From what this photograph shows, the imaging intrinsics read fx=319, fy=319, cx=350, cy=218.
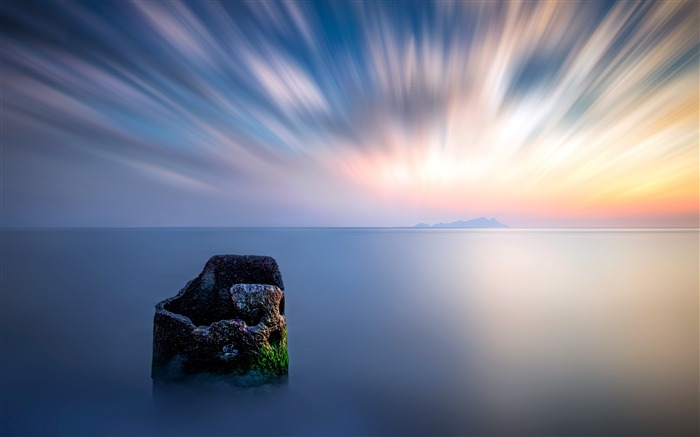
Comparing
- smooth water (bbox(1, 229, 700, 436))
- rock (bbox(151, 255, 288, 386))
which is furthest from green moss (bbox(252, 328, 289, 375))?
smooth water (bbox(1, 229, 700, 436))

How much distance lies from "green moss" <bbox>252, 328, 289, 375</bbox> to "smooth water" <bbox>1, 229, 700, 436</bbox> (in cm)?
49

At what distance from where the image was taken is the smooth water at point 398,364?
5.31 meters

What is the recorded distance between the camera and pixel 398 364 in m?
7.69

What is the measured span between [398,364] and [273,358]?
11.5 ft

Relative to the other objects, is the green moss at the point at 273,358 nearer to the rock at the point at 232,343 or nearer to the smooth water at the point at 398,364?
the rock at the point at 232,343

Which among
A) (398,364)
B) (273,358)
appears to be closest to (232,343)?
(273,358)

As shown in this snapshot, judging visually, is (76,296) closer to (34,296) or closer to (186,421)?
(34,296)

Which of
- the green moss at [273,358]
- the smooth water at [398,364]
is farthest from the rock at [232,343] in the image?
the smooth water at [398,364]

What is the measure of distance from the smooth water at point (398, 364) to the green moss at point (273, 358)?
49 cm

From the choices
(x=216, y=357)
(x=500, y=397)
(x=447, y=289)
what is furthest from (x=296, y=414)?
(x=447, y=289)

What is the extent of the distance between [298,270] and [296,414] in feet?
55.3

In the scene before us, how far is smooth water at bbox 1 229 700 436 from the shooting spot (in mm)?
5309

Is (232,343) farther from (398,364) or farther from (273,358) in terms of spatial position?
(398,364)

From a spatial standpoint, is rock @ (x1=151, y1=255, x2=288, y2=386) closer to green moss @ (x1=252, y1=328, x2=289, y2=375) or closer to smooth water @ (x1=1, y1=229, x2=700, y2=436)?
green moss @ (x1=252, y1=328, x2=289, y2=375)
